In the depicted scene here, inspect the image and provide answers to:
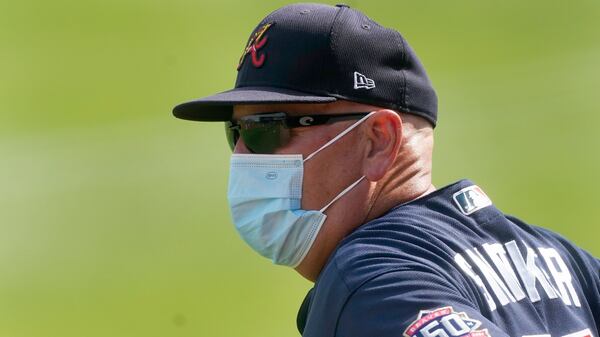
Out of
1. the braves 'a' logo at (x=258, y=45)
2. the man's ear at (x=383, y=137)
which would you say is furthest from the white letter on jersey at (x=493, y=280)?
the braves 'a' logo at (x=258, y=45)

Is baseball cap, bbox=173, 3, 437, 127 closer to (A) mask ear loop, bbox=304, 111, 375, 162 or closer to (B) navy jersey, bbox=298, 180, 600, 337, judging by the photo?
(A) mask ear loop, bbox=304, 111, 375, 162

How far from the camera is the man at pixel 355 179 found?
1.46 meters

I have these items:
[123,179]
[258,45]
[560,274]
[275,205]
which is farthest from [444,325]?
[123,179]

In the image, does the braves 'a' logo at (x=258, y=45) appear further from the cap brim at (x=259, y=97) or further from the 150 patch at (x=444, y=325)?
the 150 patch at (x=444, y=325)

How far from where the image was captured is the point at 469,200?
5.25 feet

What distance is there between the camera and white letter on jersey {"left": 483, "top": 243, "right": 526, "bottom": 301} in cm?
145

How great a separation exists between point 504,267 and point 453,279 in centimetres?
18

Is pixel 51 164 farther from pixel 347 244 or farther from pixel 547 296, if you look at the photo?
pixel 547 296

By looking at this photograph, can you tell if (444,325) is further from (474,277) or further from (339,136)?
(339,136)

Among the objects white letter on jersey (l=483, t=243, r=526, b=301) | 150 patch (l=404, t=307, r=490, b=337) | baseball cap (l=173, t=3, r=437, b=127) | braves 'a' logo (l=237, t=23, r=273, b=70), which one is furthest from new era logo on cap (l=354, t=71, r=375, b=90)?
150 patch (l=404, t=307, r=490, b=337)

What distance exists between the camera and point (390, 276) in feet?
4.18

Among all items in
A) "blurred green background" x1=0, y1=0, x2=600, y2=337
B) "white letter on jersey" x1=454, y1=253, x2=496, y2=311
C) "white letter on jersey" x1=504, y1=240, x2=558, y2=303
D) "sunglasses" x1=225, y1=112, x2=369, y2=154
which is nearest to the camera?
"white letter on jersey" x1=454, y1=253, x2=496, y2=311

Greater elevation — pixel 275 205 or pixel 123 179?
pixel 275 205

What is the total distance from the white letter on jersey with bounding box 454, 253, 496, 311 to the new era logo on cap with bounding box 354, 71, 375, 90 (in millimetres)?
399
